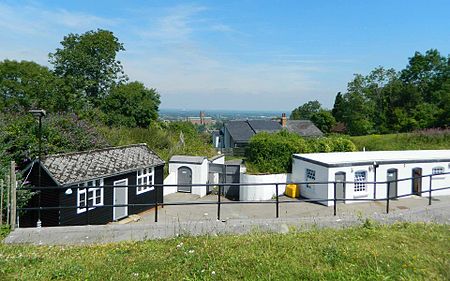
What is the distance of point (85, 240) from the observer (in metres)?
6.66

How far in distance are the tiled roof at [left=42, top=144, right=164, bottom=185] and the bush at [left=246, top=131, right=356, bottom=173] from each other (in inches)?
251

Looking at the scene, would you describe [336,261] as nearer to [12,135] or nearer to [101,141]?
[12,135]

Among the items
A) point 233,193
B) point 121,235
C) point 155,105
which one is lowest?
point 233,193

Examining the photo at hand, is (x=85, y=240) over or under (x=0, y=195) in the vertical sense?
under

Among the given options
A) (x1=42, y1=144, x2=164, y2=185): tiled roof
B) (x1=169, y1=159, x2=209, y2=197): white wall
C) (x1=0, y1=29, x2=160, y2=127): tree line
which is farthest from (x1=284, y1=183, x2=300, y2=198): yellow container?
(x1=0, y1=29, x2=160, y2=127): tree line

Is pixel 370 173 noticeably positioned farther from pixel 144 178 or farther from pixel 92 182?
pixel 92 182

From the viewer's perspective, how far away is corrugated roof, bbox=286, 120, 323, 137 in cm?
4814

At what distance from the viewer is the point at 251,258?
4906 mm

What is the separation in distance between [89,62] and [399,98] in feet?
125

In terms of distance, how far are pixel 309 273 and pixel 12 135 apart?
11.9m

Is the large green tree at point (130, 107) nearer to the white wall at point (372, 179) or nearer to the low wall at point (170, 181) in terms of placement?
the low wall at point (170, 181)

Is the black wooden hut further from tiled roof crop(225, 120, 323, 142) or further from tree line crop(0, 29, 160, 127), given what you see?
tiled roof crop(225, 120, 323, 142)

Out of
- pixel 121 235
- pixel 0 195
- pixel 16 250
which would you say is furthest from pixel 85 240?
pixel 0 195

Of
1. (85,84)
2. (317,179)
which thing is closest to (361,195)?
(317,179)
